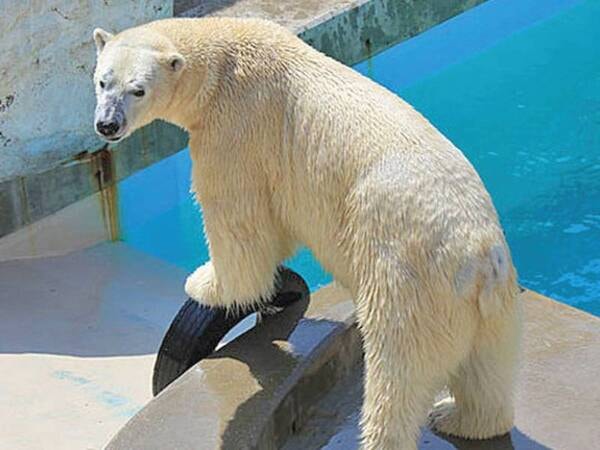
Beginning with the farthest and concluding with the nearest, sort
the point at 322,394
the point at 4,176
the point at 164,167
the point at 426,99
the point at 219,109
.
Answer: the point at 426,99 < the point at 164,167 < the point at 4,176 < the point at 322,394 < the point at 219,109

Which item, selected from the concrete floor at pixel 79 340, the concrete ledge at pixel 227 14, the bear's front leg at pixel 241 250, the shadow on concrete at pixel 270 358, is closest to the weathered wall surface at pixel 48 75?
the concrete ledge at pixel 227 14

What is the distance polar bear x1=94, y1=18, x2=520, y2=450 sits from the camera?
246cm

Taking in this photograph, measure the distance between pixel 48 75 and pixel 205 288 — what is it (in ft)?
7.03

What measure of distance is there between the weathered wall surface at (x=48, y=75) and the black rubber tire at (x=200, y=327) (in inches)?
72.3

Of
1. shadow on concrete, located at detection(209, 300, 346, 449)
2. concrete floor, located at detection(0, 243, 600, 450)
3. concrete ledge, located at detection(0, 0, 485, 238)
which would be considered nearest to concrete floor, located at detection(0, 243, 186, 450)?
concrete floor, located at detection(0, 243, 600, 450)

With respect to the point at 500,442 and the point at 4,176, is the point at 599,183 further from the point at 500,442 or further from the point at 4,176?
the point at 500,442

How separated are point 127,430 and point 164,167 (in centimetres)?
302

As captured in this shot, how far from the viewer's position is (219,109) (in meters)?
2.72

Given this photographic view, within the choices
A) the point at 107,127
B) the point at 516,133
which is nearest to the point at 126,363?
the point at 107,127

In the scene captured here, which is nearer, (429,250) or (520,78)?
(429,250)

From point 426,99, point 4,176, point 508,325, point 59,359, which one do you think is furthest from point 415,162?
point 426,99

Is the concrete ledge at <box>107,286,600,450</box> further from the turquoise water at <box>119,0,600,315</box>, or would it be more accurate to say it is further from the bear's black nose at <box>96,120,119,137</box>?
the turquoise water at <box>119,0,600,315</box>

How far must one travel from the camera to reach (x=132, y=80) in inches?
102

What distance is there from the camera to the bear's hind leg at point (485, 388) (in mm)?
2574
